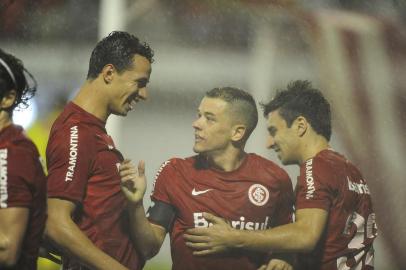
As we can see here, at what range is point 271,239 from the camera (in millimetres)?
2264

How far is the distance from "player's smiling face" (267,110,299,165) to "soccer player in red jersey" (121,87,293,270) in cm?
5

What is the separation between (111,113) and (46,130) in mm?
218

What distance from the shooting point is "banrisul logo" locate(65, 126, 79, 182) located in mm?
2160

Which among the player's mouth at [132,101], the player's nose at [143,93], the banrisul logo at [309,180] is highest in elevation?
the player's nose at [143,93]

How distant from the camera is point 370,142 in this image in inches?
93.9

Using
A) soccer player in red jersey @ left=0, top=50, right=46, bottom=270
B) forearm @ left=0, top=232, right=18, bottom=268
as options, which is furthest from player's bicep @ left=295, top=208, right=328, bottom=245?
forearm @ left=0, top=232, right=18, bottom=268

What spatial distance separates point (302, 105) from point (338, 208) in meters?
0.36

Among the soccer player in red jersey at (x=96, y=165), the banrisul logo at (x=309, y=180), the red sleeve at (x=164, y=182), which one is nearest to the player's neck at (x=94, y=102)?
the soccer player in red jersey at (x=96, y=165)

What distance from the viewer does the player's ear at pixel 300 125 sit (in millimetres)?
2332

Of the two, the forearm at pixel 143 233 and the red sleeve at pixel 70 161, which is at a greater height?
the red sleeve at pixel 70 161

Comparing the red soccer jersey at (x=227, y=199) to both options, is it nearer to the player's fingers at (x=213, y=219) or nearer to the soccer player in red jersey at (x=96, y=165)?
the player's fingers at (x=213, y=219)

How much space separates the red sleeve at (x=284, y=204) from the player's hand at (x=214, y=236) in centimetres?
15

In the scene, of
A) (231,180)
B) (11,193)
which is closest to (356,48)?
(231,180)

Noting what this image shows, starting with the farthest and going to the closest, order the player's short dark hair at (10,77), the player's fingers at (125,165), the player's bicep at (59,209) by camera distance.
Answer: the player's fingers at (125,165) → the player's bicep at (59,209) → the player's short dark hair at (10,77)
